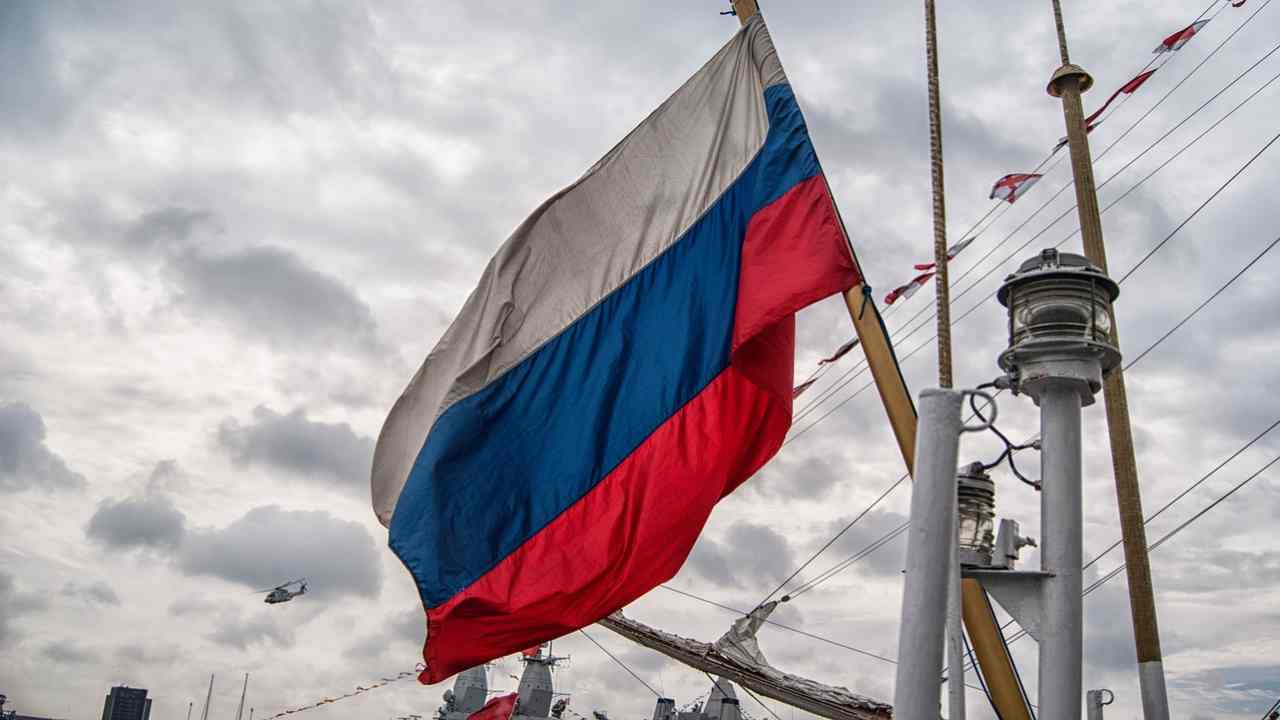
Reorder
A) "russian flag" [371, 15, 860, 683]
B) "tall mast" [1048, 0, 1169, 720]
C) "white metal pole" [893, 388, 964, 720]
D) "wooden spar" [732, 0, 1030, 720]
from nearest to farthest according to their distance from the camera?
"white metal pole" [893, 388, 964, 720] → "wooden spar" [732, 0, 1030, 720] → "russian flag" [371, 15, 860, 683] → "tall mast" [1048, 0, 1169, 720]

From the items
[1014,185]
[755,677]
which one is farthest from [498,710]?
[1014,185]

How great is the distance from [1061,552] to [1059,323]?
0.93 metres

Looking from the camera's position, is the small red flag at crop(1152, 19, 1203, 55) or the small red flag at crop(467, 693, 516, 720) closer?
the small red flag at crop(1152, 19, 1203, 55)

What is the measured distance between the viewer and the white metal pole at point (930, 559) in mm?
3379

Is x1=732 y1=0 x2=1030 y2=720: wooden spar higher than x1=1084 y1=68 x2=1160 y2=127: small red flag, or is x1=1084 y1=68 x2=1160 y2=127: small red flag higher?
x1=1084 y1=68 x2=1160 y2=127: small red flag

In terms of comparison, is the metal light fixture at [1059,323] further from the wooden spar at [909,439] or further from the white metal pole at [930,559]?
the white metal pole at [930,559]

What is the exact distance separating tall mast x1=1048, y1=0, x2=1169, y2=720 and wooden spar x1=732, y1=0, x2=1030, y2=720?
1.98 meters

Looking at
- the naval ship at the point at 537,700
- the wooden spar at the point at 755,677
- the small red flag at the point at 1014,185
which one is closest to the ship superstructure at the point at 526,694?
the naval ship at the point at 537,700

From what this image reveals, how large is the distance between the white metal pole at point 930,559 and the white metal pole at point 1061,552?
965mm

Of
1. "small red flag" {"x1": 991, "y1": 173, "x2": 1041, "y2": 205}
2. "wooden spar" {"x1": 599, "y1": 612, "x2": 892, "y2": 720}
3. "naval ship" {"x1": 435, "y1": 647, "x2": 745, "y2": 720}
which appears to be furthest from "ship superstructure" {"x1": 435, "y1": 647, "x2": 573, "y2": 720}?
"small red flag" {"x1": 991, "y1": 173, "x2": 1041, "y2": 205}

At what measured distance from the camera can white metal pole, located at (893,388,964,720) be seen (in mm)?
3379

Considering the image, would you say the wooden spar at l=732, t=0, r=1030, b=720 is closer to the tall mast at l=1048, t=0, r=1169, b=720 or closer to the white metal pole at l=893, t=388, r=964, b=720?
the white metal pole at l=893, t=388, r=964, b=720

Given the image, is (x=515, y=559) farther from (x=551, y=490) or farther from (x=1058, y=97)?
(x=1058, y=97)

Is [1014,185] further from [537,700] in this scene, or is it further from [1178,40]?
[537,700]
